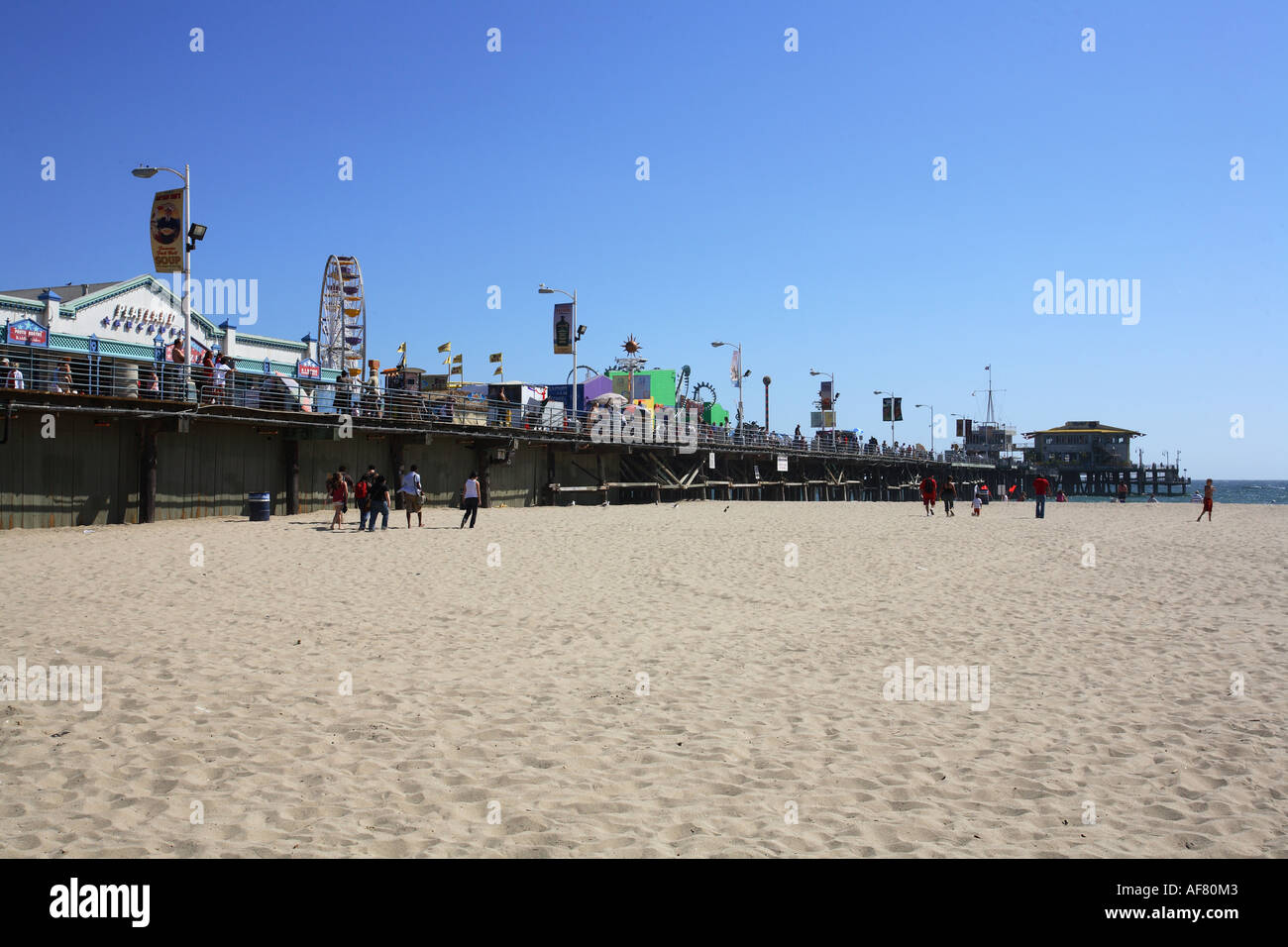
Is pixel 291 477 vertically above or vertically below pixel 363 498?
above

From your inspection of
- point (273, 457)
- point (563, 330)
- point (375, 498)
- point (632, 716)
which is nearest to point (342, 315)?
point (563, 330)

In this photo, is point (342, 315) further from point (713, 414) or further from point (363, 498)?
point (713, 414)

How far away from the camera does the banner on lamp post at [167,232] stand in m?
21.3

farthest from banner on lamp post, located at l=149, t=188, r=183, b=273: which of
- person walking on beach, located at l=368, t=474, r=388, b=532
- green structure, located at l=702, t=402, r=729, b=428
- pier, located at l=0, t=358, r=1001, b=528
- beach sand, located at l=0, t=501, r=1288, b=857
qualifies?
green structure, located at l=702, t=402, r=729, b=428

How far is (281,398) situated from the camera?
24.2m

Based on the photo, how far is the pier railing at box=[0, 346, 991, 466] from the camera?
1962 cm

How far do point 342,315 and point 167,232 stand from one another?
41.1 feet

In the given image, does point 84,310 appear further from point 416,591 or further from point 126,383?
point 416,591

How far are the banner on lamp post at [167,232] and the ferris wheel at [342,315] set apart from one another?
1208cm

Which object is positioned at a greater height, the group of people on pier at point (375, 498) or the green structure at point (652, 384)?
the green structure at point (652, 384)

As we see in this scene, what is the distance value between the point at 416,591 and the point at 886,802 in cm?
818

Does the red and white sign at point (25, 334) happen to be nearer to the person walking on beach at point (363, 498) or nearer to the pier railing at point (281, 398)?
the pier railing at point (281, 398)

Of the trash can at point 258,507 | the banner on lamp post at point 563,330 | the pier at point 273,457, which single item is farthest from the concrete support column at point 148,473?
the banner on lamp post at point 563,330

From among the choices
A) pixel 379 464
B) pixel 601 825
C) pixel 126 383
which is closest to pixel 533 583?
pixel 601 825
